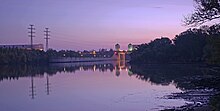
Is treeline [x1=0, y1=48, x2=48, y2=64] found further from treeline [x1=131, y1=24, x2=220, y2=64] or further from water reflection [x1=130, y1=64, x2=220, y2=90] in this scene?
water reflection [x1=130, y1=64, x2=220, y2=90]

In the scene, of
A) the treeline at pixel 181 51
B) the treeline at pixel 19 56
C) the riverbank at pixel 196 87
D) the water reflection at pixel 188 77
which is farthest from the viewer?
the treeline at pixel 19 56

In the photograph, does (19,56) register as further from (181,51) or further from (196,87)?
(196,87)

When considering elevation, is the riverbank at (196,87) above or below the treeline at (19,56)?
below

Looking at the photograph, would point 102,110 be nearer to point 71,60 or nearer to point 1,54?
point 1,54

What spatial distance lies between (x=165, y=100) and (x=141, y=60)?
92020 mm

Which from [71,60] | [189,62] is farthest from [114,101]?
[71,60]

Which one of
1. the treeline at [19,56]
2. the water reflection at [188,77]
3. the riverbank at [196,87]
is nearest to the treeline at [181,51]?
Result: the water reflection at [188,77]

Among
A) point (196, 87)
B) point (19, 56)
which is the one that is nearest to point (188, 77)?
point (196, 87)

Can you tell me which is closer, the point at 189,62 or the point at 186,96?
the point at 186,96

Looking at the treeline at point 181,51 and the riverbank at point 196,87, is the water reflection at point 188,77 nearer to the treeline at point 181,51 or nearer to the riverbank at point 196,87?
the riverbank at point 196,87

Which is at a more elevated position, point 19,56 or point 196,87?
point 19,56

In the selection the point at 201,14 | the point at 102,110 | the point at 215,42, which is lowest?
the point at 102,110

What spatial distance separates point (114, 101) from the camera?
2742 cm

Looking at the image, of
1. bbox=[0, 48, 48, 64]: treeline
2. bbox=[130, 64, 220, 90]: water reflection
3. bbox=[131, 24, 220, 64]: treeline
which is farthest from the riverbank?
bbox=[0, 48, 48, 64]: treeline
